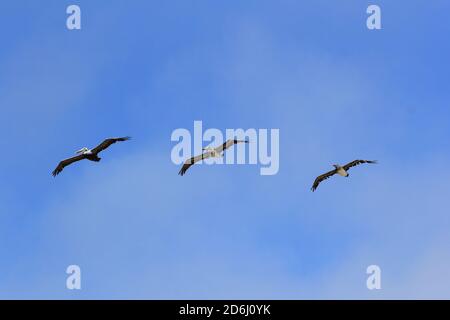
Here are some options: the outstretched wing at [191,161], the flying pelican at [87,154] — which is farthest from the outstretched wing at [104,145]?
the outstretched wing at [191,161]

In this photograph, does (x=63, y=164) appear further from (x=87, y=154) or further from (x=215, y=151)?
(x=215, y=151)

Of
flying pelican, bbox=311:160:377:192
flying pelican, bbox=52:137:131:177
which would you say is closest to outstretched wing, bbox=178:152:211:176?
flying pelican, bbox=52:137:131:177

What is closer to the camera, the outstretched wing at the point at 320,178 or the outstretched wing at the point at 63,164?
the outstretched wing at the point at 63,164

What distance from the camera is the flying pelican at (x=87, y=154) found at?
68.7 metres

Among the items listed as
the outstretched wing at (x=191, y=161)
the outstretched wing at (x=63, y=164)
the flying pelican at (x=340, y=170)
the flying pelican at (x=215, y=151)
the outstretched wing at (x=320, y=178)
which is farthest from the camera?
the outstretched wing at (x=320, y=178)

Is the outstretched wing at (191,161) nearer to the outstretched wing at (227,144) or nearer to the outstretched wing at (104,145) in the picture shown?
the outstretched wing at (227,144)

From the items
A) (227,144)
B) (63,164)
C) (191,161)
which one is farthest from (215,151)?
(63,164)

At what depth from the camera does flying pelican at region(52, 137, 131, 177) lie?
6869 centimetres

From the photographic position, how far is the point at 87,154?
69750 mm
